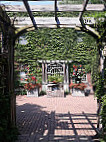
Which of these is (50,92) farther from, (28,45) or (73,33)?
(73,33)

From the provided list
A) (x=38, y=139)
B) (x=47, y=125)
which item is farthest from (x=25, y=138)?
(x=47, y=125)

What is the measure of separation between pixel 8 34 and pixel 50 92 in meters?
6.60

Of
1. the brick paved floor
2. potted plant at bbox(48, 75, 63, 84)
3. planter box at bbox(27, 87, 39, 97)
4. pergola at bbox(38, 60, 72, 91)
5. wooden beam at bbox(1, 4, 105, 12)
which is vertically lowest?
the brick paved floor

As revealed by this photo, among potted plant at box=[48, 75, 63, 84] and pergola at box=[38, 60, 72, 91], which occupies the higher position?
pergola at box=[38, 60, 72, 91]

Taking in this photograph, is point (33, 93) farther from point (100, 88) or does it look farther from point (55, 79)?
point (100, 88)

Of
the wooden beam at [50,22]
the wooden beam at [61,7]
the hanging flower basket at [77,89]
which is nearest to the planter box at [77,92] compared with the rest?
the hanging flower basket at [77,89]

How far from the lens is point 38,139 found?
337cm

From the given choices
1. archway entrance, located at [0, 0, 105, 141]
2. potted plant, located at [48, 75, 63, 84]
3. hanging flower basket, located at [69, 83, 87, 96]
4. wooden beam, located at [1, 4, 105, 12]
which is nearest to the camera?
wooden beam, located at [1, 4, 105, 12]

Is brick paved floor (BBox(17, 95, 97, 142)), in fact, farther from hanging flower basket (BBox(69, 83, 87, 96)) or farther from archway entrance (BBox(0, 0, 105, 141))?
hanging flower basket (BBox(69, 83, 87, 96))

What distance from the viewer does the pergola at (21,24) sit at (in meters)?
2.95

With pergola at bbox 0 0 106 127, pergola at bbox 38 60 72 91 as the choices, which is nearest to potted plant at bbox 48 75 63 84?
pergola at bbox 38 60 72 91

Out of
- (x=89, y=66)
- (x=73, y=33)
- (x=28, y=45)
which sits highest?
(x=73, y=33)

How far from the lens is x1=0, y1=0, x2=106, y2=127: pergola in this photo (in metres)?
2.95

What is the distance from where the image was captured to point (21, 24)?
3.57 meters
